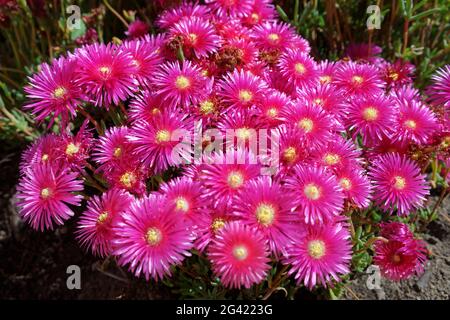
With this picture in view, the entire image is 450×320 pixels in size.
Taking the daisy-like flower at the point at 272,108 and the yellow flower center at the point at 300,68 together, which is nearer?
the daisy-like flower at the point at 272,108

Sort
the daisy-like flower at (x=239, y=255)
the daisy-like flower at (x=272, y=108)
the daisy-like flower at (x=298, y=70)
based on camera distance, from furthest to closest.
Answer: the daisy-like flower at (x=298, y=70) → the daisy-like flower at (x=272, y=108) → the daisy-like flower at (x=239, y=255)

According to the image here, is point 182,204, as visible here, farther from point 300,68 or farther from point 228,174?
point 300,68

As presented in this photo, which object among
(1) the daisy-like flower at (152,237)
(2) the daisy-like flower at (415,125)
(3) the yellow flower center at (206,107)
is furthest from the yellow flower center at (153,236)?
(2) the daisy-like flower at (415,125)

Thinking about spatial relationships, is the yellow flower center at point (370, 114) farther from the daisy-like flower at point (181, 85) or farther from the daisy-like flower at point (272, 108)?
the daisy-like flower at point (181, 85)

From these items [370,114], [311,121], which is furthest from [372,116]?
[311,121]

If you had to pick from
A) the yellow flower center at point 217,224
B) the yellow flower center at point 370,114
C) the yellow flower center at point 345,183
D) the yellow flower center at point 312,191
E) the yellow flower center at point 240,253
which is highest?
the yellow flower center at point 370,114

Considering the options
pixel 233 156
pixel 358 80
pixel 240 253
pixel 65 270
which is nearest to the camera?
pixel 240 253

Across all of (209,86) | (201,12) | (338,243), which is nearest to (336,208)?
(338,243)
